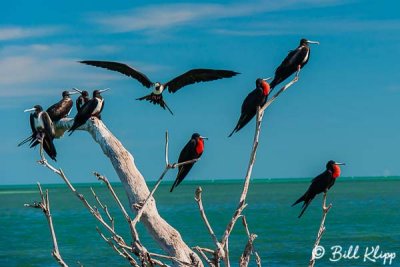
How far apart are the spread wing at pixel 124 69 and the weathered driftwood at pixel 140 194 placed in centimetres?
229

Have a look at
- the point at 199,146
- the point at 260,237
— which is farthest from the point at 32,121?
the point at 260,237

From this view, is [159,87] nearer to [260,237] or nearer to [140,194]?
[140,194]

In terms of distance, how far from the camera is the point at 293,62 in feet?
22.1

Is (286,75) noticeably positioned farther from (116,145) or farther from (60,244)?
(60,244)

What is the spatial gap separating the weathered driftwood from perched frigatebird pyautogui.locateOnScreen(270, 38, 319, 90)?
1.22 metres

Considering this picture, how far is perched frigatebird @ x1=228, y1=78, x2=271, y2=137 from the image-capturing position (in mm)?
5660

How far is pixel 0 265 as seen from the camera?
2997 centimetres

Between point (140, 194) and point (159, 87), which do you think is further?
point (159, 87)

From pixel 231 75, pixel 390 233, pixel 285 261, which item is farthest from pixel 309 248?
pixel 231 75

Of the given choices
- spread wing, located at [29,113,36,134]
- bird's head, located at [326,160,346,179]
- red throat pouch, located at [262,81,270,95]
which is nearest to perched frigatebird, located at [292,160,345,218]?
bird's head, located at [326,160,346,179]

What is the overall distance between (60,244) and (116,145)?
3207 centimetres

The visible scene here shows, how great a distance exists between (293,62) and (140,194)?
1.65 meters

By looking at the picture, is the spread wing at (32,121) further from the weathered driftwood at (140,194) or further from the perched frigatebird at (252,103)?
the perched frigatebird at (252,103)

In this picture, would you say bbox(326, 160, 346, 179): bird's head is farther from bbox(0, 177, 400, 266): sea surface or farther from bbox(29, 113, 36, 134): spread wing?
bbox(0, 177, 400, 266): sea surface
